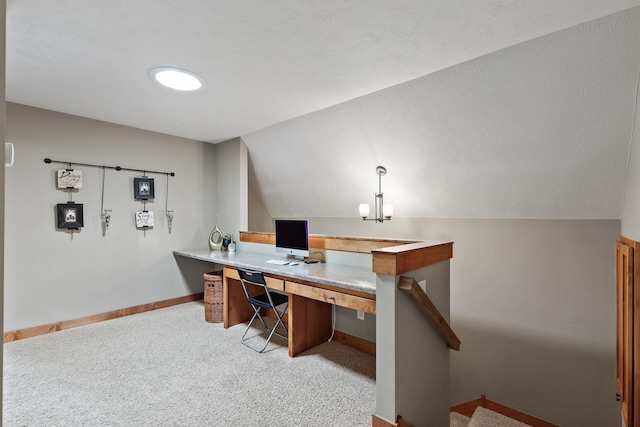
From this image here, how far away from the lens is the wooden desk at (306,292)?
2.30 meters

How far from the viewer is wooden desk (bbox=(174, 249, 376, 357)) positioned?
90.7 inches

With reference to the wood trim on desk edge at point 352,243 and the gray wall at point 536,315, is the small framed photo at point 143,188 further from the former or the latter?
the gray wall at point 536,315

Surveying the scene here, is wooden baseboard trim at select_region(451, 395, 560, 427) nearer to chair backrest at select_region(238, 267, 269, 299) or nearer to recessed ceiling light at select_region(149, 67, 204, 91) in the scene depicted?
chair backrest at select_region(238, 267, 269, 299)

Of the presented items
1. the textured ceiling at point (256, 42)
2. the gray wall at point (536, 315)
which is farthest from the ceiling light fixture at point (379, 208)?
the textured ceiling at point (256, 42)

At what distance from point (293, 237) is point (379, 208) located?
3.91 ft

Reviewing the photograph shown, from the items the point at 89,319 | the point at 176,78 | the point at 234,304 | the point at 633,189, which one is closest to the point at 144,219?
the point at 89,319

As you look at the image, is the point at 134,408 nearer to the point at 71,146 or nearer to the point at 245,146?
the point at 71,146

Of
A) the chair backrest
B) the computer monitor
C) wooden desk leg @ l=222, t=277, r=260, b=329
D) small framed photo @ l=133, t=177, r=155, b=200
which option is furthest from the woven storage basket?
small framed photo @ l=133, t=177, r=155, b=200

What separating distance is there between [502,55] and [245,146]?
3.19 m

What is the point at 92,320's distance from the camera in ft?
11.9

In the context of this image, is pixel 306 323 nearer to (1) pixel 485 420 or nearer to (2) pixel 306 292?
(2) pixel 306 292

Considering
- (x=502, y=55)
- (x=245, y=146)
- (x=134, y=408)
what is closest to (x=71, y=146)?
(x=245, y=146)

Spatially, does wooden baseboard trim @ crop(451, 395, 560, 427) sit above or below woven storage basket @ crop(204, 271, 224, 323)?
below

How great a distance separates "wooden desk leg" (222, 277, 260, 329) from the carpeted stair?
238cm
